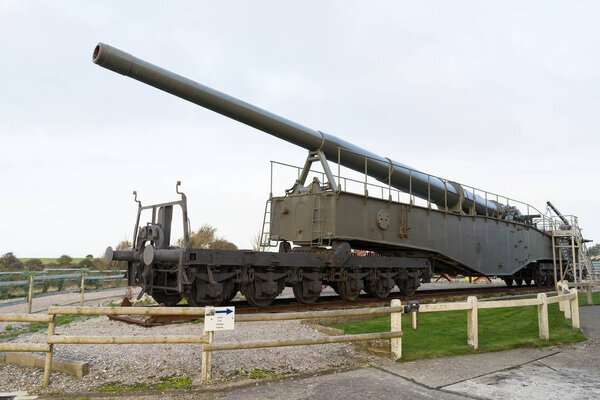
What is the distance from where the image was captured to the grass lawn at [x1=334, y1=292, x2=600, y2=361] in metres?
6.45

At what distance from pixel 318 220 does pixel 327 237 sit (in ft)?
1.50

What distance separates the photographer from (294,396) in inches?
172

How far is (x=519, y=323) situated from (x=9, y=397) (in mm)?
7932

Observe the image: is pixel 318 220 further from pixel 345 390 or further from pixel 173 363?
pixel 345 390

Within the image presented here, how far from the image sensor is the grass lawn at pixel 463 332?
6.45m

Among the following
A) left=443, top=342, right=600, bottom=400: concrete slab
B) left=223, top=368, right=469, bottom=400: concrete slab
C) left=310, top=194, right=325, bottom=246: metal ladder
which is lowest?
left=223, top=368, right=469, bottom=400: concrete slab

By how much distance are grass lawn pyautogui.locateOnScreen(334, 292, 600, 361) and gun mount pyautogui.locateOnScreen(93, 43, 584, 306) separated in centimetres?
171

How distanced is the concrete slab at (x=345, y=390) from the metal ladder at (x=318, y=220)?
5.37 m

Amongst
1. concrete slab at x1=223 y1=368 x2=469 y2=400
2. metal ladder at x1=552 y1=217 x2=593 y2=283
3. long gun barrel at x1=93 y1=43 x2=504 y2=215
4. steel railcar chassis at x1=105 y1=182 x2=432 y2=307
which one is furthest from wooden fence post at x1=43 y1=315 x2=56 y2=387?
metal ladder at x1=552 y1=217 x2=593 y2=283

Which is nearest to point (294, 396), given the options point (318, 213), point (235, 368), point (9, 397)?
point (235, 368)

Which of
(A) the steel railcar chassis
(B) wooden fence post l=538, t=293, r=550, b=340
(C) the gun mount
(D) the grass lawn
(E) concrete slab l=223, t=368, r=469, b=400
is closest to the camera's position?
(E) concrete slab l=223, t=368, r=469, b=400

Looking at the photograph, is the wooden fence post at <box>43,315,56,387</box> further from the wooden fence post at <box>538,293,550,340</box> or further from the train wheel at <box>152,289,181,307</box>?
the wooden fence post at <box>538,293,550,340</box>

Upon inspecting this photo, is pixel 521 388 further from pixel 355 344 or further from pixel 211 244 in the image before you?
pixel 211 244

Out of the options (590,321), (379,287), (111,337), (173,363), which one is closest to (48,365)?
(111,337)
